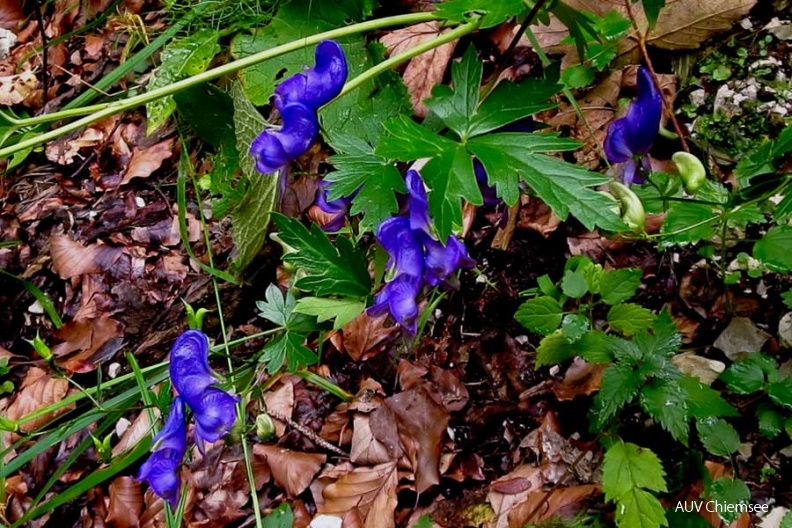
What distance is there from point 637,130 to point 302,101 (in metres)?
0.50

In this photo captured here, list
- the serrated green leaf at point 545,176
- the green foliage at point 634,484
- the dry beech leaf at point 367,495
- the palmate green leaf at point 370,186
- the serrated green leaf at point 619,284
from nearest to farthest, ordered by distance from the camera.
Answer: the serrated green leaf at point 545,176, the palmate green leaf at point 370,186, the green foliage at point 634,484, the serrated green leaf at point 619,284, the dry beech leaf at point 367,495

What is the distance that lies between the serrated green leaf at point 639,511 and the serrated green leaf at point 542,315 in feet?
1.02

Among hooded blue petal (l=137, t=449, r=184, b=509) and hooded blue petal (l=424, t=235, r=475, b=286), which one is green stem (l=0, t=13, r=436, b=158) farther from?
hooded blue petal (l=137, t=449, r=184, b=509)

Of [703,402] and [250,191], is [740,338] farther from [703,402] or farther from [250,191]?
[250,191]

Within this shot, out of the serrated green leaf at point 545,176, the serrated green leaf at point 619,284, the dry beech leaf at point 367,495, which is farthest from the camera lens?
the dry beech leaf at point 367,495

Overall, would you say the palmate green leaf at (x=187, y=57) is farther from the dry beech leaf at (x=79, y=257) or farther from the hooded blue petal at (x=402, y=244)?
the hooded blue petal at (x=402, y=244)

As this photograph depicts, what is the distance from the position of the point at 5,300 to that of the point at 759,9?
2.12 m

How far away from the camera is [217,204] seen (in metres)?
1.64

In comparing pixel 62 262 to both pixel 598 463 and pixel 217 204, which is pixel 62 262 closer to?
pixel 217 204

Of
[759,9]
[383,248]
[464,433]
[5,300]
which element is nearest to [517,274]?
[464,433]

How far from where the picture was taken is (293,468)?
1548 mm

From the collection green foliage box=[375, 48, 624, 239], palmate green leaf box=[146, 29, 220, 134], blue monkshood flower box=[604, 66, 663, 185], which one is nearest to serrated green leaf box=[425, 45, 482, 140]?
green foliage box=[375, 48, 624, 239]

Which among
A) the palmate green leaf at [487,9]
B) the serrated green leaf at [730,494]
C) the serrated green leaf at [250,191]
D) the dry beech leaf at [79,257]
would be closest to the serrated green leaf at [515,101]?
the palmate green leaf at [487,9]

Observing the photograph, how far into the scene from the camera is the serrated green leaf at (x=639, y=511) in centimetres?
112
